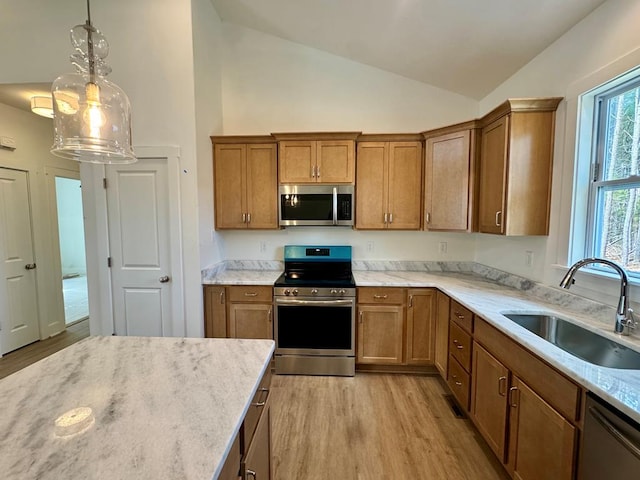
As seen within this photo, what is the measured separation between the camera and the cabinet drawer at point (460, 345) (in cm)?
207

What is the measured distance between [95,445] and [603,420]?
1606mm

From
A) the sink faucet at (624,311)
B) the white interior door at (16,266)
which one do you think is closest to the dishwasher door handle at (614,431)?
the sink faucet at (624,311)

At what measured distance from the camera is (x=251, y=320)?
282 cm

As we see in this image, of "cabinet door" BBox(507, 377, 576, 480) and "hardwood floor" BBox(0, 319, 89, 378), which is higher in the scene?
"cabinet door" BBox(507, 377, 576, 480)

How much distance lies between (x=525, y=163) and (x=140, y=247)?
11.0ft

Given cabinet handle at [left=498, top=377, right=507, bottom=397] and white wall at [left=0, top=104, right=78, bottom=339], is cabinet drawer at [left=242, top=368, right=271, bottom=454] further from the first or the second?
white wall at [left=0, top=104, right=78, bottom=339]

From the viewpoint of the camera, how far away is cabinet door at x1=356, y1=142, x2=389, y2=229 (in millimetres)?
2980

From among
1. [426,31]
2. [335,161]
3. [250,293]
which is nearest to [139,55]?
[335,161]

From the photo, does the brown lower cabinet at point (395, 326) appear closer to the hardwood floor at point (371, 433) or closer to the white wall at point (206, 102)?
the hardwood floor at point (371, 433)

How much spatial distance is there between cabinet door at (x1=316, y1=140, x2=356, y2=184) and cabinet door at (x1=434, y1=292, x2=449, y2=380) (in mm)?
1445

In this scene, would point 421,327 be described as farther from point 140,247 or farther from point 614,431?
point 140,247

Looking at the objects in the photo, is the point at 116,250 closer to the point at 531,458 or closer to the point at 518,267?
the point at 531,458

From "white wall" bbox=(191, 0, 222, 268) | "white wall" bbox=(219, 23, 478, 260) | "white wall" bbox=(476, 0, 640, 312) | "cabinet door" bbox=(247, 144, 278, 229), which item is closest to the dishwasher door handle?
"white wall" bbox=(476, 0, 640, 312)

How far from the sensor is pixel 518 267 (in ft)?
8.14
